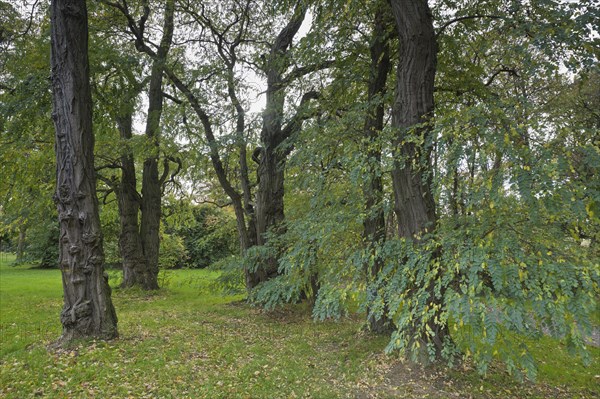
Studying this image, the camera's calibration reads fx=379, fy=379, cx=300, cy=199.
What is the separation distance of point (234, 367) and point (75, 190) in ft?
11.8

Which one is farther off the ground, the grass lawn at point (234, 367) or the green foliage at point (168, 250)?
the green foliage at point (168, 250)

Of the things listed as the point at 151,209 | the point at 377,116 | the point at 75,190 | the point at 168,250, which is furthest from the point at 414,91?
the point at 168,250

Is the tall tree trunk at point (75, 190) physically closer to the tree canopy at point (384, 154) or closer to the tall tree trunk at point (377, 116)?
the tree canopy at point (384, 154)

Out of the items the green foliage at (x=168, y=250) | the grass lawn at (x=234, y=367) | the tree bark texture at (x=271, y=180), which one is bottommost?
the grass lawn at (x=234, y=367)

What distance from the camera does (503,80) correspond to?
13109mm

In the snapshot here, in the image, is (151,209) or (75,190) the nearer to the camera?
(75,190)

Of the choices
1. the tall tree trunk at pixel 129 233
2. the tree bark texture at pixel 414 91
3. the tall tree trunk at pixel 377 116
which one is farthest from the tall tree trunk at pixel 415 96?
the tall tree trunk at pixel 129 233

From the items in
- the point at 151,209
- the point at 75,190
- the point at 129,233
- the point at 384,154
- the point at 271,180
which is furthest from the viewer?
the point at 151,209

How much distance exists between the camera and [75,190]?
230 inches

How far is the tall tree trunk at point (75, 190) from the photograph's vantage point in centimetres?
575

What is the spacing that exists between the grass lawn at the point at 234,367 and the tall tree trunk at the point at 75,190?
52cm

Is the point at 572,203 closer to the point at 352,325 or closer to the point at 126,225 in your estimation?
the point at 352,325

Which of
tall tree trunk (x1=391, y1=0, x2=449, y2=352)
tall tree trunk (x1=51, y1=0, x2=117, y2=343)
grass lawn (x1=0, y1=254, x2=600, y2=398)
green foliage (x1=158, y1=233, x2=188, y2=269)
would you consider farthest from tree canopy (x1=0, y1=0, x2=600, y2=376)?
green foliage (x1=158, y1=233, x2=188, y2=269)

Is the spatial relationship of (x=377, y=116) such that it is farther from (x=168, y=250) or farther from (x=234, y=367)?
(x=168, y=250)
